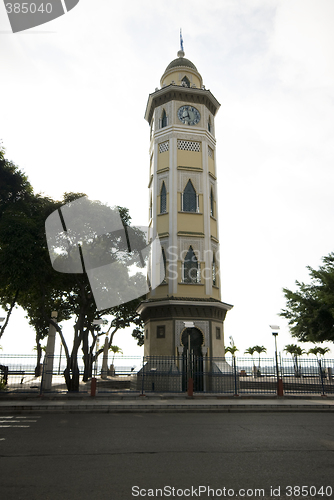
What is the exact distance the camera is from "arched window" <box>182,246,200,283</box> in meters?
24.3

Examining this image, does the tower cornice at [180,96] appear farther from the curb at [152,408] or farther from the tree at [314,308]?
the curb at [152,408]

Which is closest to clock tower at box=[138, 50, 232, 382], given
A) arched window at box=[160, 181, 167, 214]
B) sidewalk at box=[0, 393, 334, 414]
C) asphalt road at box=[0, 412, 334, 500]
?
arched window at box=[160, 181, 167, 214]

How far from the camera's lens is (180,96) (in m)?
28.2

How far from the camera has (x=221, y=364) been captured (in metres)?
22.2

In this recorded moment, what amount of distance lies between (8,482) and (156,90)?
28.2 meters

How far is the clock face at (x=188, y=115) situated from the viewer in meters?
27.8

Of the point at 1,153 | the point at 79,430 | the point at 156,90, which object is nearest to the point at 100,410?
the point at 79,430

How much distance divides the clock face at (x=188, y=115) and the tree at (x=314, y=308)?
576 inches

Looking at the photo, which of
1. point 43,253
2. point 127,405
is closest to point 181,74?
point 43,253

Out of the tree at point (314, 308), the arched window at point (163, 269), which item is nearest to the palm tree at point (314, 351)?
the tree at point (314, 308)

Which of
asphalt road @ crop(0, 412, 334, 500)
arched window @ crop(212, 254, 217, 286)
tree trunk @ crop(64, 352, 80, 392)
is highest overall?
arched window @ crop(212, 254, 217, 286)

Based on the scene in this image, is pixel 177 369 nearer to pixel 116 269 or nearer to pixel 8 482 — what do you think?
pixel 116 269

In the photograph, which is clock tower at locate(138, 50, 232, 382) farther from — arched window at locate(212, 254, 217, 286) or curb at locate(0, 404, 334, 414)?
curb at locate(0, 404, 334, 414)

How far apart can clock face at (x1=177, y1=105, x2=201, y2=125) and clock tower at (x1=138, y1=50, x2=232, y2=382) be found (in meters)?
0.08
